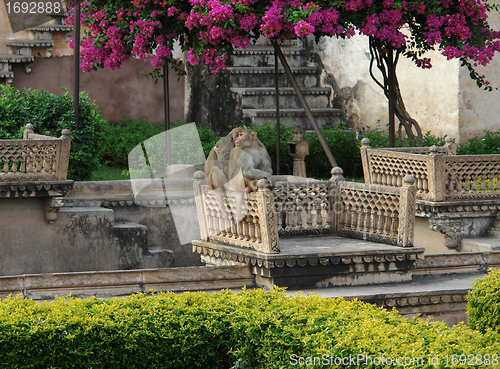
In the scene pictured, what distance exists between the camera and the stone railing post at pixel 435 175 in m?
9.45

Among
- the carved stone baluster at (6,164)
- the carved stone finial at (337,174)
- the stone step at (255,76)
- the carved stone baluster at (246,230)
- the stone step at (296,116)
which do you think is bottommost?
the carved stone baluster at (246,230)

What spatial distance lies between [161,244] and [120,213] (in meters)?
0.71

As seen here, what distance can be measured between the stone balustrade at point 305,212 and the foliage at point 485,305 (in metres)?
1.72

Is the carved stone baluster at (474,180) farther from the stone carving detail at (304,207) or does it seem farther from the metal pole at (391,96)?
the stone carving detail at (304,207)

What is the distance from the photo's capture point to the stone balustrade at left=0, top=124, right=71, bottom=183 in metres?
9.67

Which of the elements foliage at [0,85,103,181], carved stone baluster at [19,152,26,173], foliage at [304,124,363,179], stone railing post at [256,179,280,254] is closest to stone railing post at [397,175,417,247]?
stone railing post at [256,179,280,254]

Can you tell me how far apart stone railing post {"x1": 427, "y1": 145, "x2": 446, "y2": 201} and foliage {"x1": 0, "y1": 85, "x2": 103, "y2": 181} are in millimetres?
4880

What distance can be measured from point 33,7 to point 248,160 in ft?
34.9

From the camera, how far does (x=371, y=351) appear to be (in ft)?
14.0

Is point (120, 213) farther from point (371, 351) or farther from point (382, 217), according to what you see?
point (371, 351)

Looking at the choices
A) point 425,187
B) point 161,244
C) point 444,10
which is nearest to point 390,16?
point 444,10

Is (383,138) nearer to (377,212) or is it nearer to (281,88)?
(281,88)

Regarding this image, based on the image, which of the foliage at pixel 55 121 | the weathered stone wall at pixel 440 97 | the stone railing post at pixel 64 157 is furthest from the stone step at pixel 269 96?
the stone railing post at pixel 64 157

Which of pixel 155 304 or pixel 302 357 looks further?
pixel 155 304
